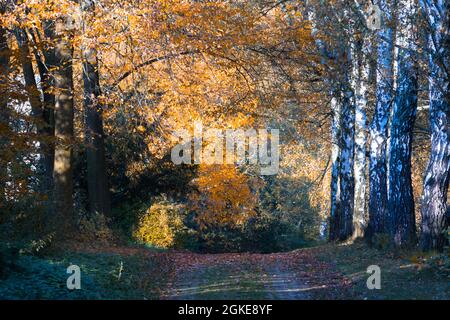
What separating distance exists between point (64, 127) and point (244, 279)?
8.71 m

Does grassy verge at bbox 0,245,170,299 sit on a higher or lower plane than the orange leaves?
lower

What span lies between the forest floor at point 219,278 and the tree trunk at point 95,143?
4.05m

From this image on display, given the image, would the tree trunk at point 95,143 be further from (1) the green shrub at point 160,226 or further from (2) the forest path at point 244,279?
(1) the green shrub at point 160,226

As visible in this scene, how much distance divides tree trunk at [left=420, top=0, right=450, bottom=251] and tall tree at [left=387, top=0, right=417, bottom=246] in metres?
1.60

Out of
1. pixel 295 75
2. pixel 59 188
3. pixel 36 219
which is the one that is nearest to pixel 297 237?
pixel 295 75

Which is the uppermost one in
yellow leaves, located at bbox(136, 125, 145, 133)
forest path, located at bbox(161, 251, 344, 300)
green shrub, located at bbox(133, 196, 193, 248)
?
yellow leaves, located at bbox(136, 125, 145, 133)

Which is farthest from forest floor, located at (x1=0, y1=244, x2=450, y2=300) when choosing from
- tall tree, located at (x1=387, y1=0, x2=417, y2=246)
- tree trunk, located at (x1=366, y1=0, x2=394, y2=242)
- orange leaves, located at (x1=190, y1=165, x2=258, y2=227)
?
orange leaves, located at (x1=190, y1=165, x2=258, y2=227)

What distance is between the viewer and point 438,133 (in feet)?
50.2

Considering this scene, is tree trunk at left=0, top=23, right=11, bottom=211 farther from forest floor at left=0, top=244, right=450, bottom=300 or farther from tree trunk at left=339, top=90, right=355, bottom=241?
tree trunk at left=339, top=90, right=355, bottom=241

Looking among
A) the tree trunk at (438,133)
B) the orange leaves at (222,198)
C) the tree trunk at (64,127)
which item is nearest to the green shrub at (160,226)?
the orange leaves at (222,198)

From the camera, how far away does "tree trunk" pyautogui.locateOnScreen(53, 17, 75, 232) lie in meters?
19.7
